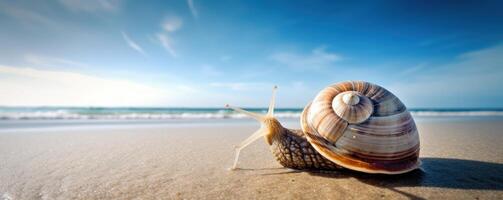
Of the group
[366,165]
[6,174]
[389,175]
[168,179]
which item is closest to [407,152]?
[389,175]

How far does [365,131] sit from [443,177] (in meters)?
1.01

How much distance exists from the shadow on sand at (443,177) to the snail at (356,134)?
119 millimetres

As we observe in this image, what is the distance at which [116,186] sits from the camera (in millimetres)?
2402

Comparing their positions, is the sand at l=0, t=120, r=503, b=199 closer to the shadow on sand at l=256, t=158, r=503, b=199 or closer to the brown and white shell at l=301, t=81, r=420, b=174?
the shadow on sand at l=256, t=158, r=503, b=199

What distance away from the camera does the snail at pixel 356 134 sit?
2.29 meters

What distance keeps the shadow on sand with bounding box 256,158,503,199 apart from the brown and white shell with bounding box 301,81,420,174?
0.13 m

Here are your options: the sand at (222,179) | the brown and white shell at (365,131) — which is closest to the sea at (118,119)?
the sand at (222,179)

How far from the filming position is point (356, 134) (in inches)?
92.7

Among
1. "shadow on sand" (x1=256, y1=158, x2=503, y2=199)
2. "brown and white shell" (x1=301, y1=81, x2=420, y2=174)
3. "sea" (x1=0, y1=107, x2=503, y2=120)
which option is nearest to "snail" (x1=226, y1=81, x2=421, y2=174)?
"brown and white shell" (x1=301, y1=81, x2=420, y2=174)

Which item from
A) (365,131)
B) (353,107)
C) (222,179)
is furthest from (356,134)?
(222,179)

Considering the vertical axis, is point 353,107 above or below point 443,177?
above

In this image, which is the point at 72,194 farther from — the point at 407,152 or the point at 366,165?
the point at 407,152

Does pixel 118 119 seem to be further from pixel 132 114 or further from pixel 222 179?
pixel 222 179

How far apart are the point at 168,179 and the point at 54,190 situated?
3.25 feet
